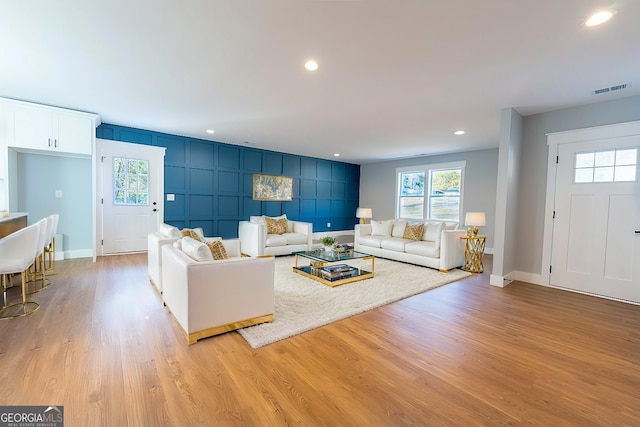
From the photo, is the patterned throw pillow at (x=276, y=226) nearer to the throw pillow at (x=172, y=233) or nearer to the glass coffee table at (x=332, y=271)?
the glass coffee table at (x=332, y=271)

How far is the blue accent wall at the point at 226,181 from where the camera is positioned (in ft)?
19.2

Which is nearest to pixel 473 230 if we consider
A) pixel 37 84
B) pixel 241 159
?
pixel 241 159

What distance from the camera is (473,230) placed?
495cm

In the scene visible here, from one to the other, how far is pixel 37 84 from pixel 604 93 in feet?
22.4

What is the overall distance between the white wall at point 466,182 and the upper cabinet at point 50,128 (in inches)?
283

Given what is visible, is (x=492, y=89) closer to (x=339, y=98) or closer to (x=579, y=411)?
(x=339, y=98)

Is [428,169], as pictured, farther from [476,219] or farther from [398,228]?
[476,219]

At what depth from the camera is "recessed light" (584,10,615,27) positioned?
1.91m

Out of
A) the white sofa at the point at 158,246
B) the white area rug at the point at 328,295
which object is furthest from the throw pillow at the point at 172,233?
the white area rug at the point at 328,295

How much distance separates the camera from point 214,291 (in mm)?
2248

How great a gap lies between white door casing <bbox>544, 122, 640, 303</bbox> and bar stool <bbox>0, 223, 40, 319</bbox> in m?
6.25

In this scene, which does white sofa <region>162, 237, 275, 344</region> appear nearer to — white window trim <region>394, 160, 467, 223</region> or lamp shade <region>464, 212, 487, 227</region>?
lamp shade <region>464, 212, 487, 227</region>

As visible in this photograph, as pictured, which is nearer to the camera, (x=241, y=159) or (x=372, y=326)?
(x=372, y=326)

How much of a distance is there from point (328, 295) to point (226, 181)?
445 centimetres
